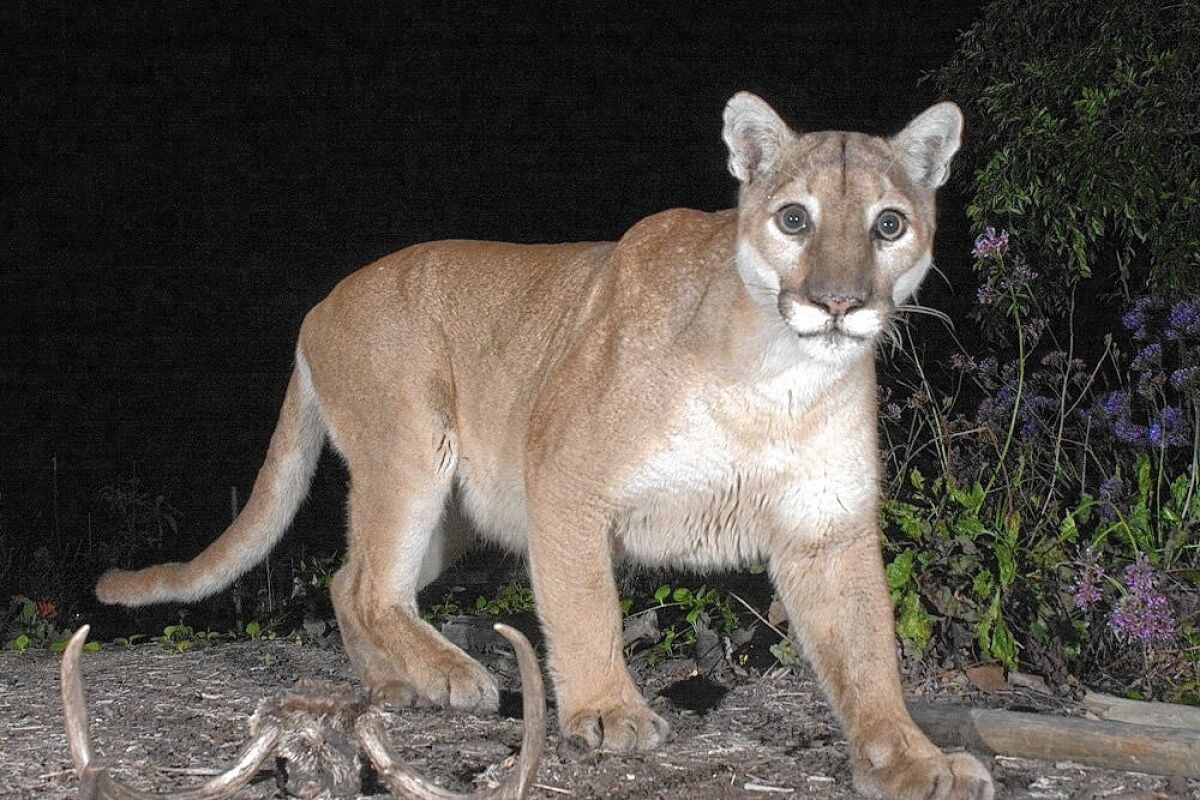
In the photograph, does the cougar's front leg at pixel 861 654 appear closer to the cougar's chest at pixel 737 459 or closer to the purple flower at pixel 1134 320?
the cougar's chest at pixel 737 459

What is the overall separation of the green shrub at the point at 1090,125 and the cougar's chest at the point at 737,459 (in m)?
2.26

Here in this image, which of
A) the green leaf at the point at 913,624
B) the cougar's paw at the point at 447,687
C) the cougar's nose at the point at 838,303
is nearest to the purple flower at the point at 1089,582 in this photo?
the green leaf at the point at 913,624

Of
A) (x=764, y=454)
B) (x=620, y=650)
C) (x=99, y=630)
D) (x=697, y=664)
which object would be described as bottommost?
(x=99, y=630)

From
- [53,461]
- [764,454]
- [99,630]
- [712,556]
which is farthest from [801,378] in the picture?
[53,461]

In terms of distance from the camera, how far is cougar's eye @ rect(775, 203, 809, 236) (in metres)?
3.65

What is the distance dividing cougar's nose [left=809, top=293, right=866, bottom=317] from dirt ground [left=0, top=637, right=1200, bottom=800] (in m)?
1.15

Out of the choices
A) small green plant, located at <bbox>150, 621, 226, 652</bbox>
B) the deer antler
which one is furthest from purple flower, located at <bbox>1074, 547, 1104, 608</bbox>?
small green plant, located at <bbox>150, 621, 226, 652</bbox>

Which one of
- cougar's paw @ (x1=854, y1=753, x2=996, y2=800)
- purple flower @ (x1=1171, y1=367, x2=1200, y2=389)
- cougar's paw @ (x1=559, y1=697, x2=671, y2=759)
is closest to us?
cougar's paw @ (x1=854, y1=753, x2=996, y2=800)

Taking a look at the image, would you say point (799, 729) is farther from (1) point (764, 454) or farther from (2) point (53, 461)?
(2) point (53, 461)

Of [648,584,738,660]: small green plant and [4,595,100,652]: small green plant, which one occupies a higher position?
[648,584,738,660]: small green plant

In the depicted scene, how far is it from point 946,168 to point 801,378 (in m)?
0.76

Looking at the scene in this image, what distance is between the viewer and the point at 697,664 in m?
5.06

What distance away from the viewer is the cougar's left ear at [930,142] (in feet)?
13.0

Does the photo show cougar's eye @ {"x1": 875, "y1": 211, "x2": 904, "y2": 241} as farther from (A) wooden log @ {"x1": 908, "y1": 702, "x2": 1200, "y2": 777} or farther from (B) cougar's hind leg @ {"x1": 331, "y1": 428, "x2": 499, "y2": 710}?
(B) cougar's hind leg @ {"x1": 331, "y1": 428, "x2": 499, "y2": 710}
